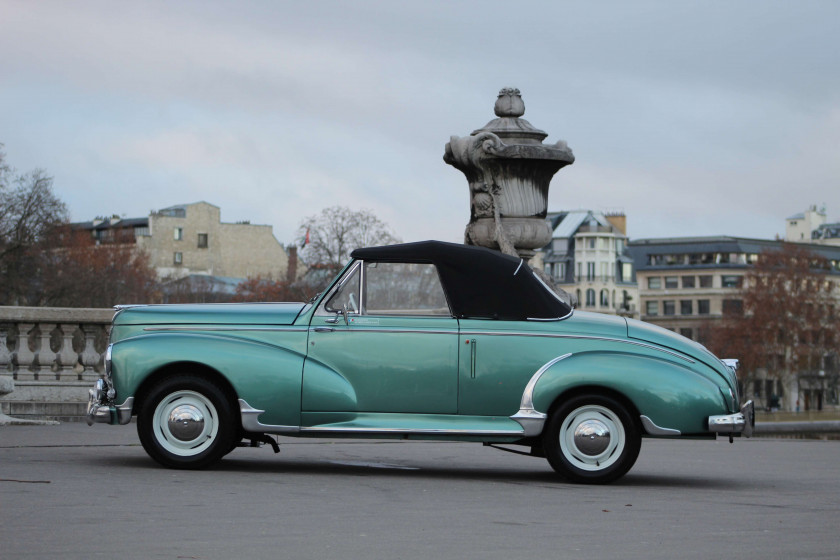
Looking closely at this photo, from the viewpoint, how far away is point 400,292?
10508mm

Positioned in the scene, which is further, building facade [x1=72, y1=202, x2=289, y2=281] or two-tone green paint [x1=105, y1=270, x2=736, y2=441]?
building facade [x1=72, y1=202, x2=289, y2=281]

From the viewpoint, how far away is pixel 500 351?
10.3m

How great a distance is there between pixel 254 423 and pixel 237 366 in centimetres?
42

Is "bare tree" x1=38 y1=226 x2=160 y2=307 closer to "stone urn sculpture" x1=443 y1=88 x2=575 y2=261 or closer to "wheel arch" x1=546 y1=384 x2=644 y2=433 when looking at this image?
"stone urn sculpture" x1=443 y1=88 x2=575 y2=261

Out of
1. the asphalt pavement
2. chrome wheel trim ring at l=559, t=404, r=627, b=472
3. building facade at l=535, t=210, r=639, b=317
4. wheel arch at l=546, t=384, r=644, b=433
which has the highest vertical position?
building facade at l=535, t=210, r=639, b=317

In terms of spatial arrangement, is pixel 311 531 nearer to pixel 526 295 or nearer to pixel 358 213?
pixel 526 295

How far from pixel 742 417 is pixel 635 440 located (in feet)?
2.65

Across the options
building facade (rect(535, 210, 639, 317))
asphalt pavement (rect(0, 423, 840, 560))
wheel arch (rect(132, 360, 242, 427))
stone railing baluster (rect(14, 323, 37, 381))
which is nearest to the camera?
asphalt pavement (rect(0, 423, 840, 560))

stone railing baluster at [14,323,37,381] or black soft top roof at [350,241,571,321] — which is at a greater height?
black soft top roof at [350,241,571,321]

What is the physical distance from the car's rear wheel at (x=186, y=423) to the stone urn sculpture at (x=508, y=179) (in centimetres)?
681

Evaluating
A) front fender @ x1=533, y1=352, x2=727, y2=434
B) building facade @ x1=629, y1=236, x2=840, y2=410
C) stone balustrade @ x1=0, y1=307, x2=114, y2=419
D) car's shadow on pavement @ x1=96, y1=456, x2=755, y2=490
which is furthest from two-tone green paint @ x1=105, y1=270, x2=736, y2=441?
building facade @ x1=629, y1=236, x2=840, y2=410

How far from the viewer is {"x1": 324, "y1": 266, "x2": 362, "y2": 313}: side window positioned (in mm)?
10477

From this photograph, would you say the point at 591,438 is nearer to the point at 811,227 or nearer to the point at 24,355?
the point at 24,355

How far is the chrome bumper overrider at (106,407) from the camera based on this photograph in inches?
406
